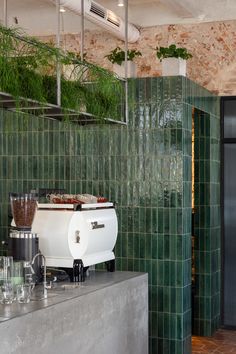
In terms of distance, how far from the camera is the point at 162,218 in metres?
6.53

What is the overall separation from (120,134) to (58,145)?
0.65 meters

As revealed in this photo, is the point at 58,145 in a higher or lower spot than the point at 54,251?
higher

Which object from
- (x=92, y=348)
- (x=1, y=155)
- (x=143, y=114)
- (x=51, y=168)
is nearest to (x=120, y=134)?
(x=143, y=114)

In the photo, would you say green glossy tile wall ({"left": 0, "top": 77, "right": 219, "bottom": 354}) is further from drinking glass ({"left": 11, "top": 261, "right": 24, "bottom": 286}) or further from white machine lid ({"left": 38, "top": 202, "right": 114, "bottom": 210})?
drinking glass ({"left": 11, "top": 261, "right": 24, "bottom": 286})

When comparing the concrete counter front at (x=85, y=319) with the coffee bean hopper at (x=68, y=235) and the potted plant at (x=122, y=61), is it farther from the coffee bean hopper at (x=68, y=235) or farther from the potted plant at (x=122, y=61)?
the potted plant at (x=122, y=61)

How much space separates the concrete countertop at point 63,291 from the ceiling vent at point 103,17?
2787 mm

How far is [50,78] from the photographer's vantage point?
183 inches

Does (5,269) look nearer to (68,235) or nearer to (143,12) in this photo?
(68,235)

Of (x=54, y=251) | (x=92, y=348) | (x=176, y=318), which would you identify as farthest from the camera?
(x=176, y=318)

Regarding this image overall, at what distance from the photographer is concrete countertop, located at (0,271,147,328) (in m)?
4.12

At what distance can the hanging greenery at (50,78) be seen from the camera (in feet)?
13.4

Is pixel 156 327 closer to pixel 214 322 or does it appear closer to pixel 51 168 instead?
pixel 214 322

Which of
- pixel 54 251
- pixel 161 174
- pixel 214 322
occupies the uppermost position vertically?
pixel 161 174

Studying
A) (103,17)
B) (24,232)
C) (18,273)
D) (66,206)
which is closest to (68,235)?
(66,206)
